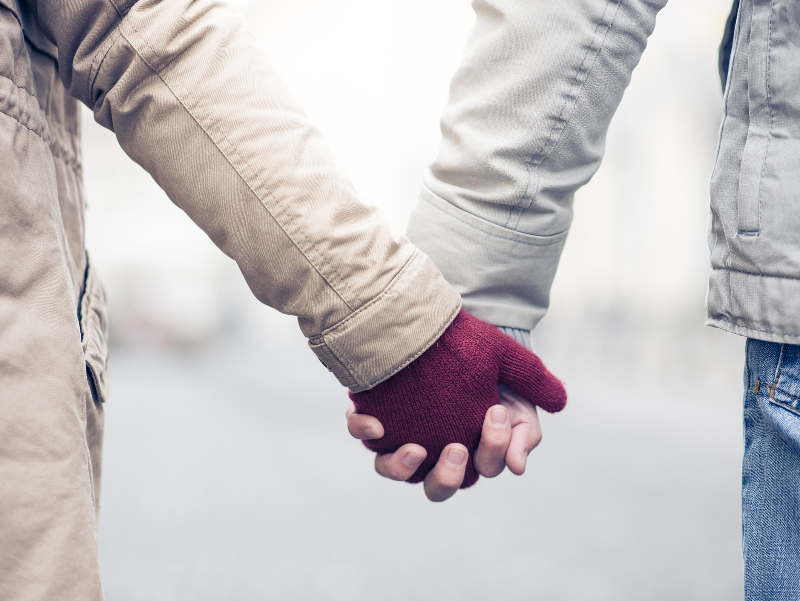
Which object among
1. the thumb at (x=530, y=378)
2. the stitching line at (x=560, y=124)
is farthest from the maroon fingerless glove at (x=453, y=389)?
the stitching line at (x=560, y=124)

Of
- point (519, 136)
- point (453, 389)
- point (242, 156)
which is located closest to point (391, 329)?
point (453, 389)

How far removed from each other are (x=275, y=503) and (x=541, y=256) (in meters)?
2.67

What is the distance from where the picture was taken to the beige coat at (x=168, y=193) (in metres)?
0.62

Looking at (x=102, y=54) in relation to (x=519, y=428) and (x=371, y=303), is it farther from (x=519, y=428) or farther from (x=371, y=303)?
(x=519, y=428)

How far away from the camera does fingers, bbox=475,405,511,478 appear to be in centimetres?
106

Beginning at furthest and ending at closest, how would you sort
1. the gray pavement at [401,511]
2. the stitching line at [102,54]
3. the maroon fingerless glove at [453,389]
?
the gray pavement at [401,511] < the maroon fingerless glove at [453,389] < the stitching line at [102,54]

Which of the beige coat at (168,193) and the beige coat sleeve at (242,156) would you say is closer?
the beige coat at (168,193)

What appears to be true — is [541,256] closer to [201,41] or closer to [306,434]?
[201,41]

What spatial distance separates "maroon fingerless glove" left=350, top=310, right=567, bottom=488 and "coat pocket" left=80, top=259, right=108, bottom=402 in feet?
1.20

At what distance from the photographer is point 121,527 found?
3.24 metres

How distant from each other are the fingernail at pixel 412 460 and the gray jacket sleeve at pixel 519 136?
262 millimetres

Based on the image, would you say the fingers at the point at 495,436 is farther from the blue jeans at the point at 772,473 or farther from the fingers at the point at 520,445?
the blue jeans at the point at 772,473

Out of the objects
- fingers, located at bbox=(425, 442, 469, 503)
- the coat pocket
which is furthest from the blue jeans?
the coat pocket

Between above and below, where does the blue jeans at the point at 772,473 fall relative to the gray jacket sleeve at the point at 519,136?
below
